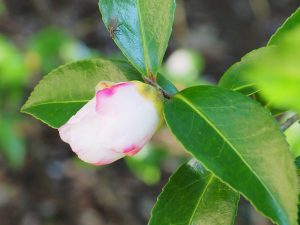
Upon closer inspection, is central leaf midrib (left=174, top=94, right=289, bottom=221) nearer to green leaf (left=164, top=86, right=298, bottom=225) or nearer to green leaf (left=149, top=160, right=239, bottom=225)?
green leaf (left=164, top=86, right=298, bottom=225)

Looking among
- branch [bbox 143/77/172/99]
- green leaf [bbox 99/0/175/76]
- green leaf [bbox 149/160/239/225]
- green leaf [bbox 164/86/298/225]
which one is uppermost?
green leaf [bbox 99/0/175/76]

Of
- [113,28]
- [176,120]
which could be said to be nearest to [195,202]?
[176,120]

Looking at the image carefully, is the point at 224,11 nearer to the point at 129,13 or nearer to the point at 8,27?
the point at 8,27

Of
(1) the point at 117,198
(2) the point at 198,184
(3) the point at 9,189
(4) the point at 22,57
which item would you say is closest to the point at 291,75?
(2) the point at 198,184

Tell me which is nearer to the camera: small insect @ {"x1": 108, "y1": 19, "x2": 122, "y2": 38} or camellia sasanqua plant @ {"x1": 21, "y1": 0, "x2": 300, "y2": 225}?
camellia sasanqua plant @ {"x1": 21, "y1": 0, "x2": 300, "y2": 225}

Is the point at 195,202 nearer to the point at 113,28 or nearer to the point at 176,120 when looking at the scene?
the point at 176,120

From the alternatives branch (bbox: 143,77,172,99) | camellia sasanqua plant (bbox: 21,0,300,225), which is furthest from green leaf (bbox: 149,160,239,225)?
branch (bbox: 143,77,172,99)
